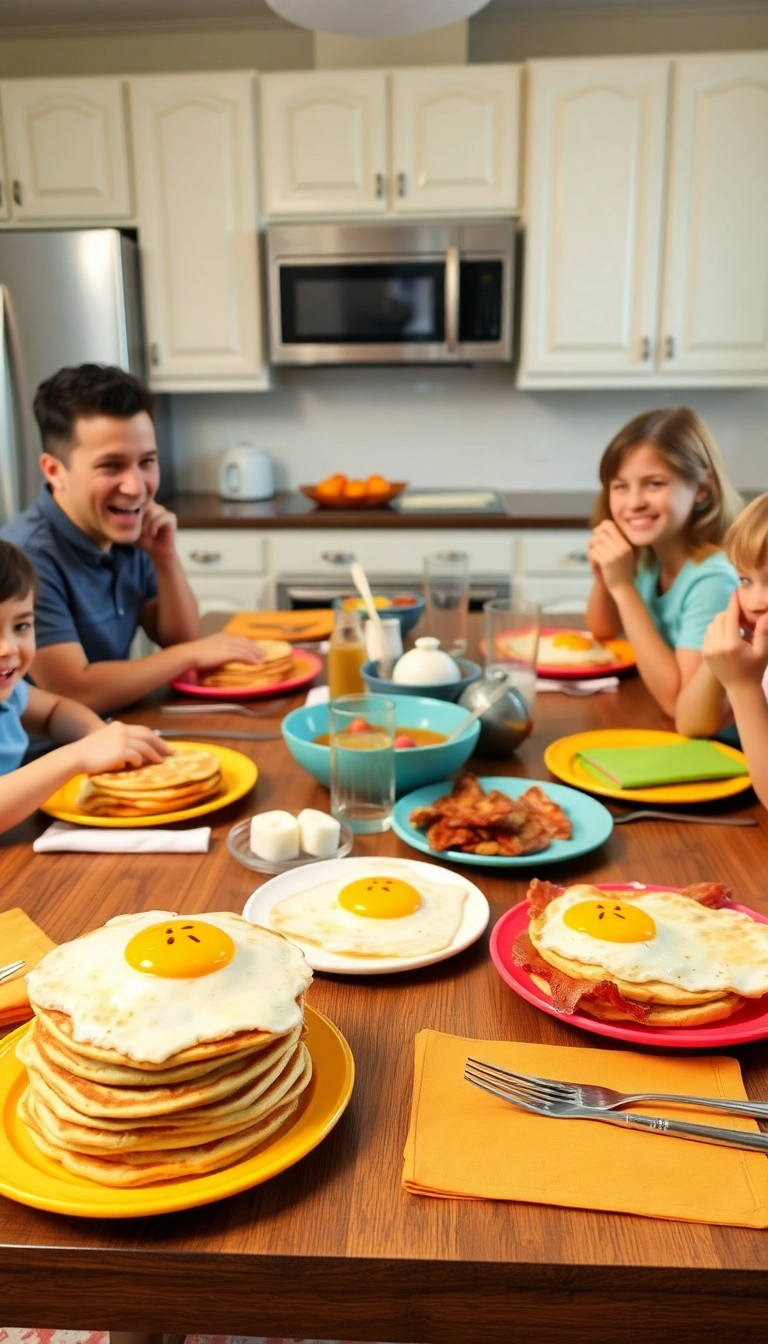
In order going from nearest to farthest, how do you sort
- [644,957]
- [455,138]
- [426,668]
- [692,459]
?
[644,957] → [426,668] → [692,459] → [455,138]

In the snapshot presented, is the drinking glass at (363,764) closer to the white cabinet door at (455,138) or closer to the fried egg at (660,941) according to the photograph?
the fried egg at (660,941)

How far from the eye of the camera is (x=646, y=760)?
1432 millimetres

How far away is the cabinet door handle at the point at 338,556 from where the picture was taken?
3.54m

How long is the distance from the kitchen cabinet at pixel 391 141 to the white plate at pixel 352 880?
117 inches

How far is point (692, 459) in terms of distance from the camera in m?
1.96

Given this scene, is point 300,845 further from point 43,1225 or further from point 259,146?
point 259,146

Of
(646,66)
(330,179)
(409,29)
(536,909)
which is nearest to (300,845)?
(536,909)

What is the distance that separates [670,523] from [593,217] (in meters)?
1.92

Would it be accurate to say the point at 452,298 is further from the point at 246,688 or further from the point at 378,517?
the point at 246,688

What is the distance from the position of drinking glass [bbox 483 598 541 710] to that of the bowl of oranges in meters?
1.90

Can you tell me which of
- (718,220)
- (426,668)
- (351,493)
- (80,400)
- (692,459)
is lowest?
(426,668)

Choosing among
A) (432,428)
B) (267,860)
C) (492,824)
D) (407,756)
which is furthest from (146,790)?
(432,428)

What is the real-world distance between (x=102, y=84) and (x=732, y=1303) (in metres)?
3.90

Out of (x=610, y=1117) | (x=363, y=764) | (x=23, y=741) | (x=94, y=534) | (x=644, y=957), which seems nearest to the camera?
(x=610, y=1117)
